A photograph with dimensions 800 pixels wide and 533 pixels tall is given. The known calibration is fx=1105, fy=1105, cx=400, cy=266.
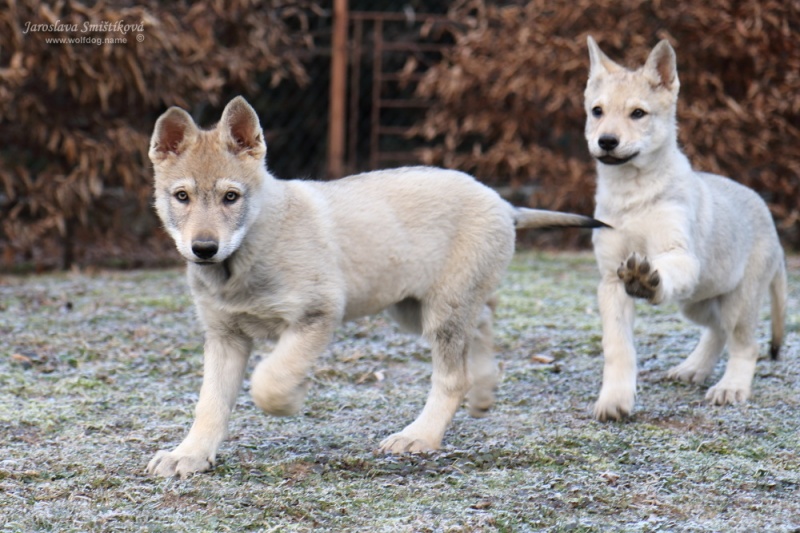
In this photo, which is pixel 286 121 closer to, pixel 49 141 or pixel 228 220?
pixel 49 141

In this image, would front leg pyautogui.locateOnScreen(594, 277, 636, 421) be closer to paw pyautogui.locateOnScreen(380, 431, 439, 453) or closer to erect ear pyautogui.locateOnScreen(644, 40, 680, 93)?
paw pyautogui.locateOnScreen(380, 431, 439, 453)

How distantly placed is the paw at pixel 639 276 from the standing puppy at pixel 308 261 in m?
0.41

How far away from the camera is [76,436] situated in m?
4.00

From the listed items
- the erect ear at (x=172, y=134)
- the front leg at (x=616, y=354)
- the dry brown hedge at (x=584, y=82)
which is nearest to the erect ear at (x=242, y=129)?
the erect ear at (x=172, y=134)

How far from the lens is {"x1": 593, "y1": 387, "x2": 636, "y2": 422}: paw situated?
14.0ft

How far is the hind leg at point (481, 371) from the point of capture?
13.9 ft

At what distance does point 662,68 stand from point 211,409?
2648 millimetres

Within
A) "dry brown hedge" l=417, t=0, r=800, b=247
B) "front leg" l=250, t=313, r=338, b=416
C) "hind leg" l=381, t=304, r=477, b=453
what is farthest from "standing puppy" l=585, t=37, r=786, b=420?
"dry brown hedge" l=417, t=0, r=800, b=247

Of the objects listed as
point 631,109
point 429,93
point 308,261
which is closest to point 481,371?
point 308,261

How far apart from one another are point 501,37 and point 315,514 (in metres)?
7.04

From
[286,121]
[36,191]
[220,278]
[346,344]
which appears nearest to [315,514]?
[220,278]

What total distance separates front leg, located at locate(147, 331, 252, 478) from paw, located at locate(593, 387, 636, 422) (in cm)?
140

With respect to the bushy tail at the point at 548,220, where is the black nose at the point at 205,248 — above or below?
above

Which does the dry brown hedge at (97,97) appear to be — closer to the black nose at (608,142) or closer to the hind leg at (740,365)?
the black nose at (608,142)
